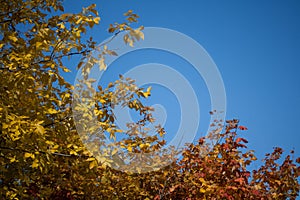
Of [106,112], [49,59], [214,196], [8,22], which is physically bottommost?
[214,196]

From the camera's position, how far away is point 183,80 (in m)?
4.68

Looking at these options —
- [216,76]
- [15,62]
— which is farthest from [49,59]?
[216,76]

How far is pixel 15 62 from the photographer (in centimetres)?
343

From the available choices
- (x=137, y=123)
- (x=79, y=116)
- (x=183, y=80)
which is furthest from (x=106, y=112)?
(x=137, y=123)

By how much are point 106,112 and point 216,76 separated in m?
1.90

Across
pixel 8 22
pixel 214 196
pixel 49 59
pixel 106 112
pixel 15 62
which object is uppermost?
pixel 8 22

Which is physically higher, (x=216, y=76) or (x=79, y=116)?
(x=216, y=76)

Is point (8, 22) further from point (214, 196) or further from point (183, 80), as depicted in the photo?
point (214, 196)

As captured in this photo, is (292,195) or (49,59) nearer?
(49,59)

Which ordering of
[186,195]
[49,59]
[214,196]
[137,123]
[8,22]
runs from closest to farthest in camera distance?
[49,59]
[8,22]
[214,196]
[186,195]
[137,123]

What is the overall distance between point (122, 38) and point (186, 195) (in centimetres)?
329

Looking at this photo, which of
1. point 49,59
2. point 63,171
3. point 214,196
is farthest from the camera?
point 63,171

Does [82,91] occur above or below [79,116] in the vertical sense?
above

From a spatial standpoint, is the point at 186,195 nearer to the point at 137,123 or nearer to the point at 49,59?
the point at 137,123
